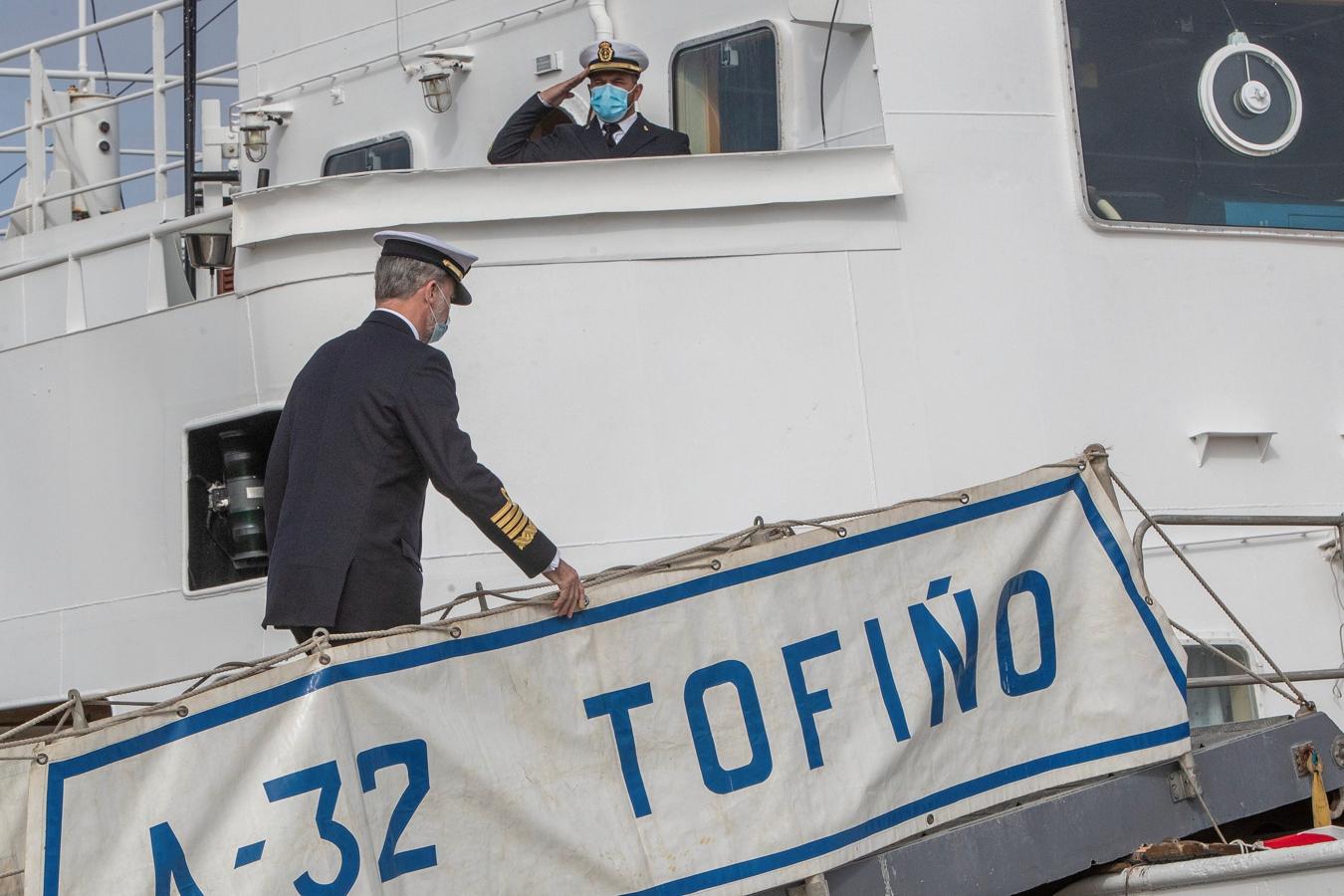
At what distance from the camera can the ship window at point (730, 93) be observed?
650 cm

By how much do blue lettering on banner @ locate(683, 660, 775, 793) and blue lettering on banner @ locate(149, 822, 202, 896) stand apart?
4.04ft

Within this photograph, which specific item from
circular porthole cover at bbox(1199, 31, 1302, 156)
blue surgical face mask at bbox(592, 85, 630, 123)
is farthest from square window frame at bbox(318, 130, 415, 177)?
circular porthole cover at bbox(1199, 31, 1302, 156)

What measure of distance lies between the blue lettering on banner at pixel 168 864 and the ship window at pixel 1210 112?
4050 mm

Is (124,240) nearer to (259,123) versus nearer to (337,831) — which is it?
(259,123)

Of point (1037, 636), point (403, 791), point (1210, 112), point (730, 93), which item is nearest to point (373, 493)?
point (403, 791)

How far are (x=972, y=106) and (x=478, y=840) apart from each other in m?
3.50

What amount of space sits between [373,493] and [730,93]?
9.89 feet

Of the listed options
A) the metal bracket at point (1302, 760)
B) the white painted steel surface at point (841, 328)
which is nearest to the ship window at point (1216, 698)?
the white painted steel surface at point (841, 328)

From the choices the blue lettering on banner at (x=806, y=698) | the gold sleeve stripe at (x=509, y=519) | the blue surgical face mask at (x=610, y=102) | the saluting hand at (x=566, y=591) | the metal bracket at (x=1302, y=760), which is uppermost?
the blue surgical face mask at (x=610, y=102)

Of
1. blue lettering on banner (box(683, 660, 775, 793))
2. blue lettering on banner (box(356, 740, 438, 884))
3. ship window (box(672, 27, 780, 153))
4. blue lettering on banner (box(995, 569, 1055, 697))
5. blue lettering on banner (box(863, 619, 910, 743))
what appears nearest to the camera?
blue lettering on banner (box(356, 740, 438, 884))

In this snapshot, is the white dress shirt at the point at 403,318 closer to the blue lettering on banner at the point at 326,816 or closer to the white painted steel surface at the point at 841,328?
the blue lettering on banner at the point at 326,816

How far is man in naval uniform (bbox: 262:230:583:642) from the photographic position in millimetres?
4074

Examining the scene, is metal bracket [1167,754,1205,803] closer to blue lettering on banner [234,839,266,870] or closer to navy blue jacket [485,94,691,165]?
blue lettering on banner [234,839,266,870]

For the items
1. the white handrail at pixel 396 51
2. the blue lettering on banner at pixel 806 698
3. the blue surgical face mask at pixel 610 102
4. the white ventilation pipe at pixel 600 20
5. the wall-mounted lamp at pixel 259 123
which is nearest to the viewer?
the blue lettering on banner at pixel 806 698
